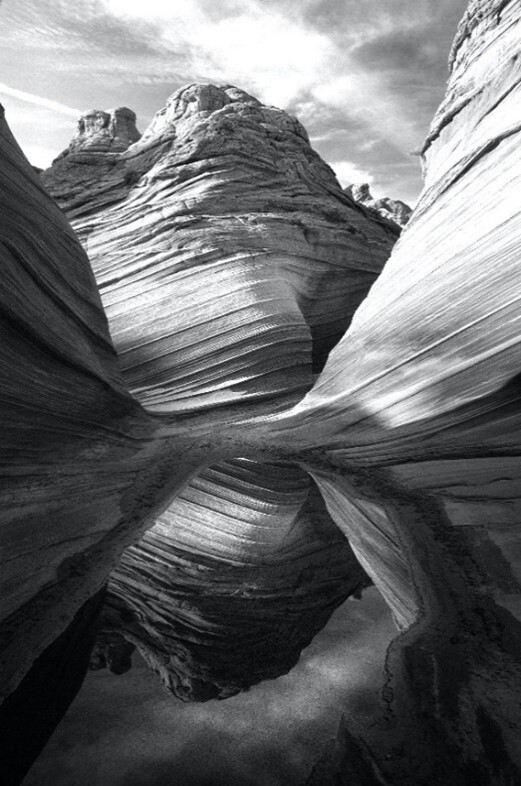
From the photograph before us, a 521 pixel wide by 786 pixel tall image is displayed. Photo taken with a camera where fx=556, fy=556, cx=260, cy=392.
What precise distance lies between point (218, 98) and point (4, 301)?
7.70m

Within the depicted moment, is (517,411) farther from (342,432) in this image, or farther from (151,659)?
(151,659)

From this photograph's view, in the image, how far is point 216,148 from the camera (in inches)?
341

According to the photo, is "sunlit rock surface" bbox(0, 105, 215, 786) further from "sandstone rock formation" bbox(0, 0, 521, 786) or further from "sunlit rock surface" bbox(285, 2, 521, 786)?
"sunlit rock surface" bbox(285, 2, 521, 786)

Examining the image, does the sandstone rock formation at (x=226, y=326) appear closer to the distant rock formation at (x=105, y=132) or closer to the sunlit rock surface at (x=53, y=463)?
the sunlit rock surface at (x=53, y=463)

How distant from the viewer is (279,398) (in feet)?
21.8

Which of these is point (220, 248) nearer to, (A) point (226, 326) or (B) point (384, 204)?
(A) point (226, 326)

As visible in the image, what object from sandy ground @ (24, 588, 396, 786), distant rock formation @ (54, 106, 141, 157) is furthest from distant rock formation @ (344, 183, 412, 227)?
sandy ground @ (24, 588, 396, 786)

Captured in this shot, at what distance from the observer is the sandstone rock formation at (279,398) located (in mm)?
1741

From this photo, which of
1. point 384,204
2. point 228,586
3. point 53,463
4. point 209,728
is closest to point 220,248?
point 53,463

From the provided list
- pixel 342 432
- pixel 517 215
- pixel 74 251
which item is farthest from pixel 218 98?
pixel 342 432

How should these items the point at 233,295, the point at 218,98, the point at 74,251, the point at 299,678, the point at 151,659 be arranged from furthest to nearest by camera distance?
the point at 218,98
the point at 233,295
the point at 74,251
the point at 151,659
the point at 299,678

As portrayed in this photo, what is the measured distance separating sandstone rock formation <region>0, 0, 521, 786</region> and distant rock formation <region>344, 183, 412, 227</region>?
33.4 feet

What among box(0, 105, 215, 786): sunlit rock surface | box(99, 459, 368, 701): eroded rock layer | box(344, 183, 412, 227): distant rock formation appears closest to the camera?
box(0, 105, 215, 786): sunlit rock surface

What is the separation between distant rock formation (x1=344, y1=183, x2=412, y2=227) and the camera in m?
19.3
